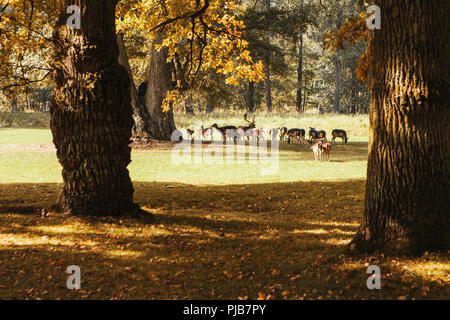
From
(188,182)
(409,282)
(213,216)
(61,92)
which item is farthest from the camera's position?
(188,182)

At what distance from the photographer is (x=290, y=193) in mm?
12234

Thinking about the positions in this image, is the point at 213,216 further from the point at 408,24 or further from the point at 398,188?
the point at 408,24

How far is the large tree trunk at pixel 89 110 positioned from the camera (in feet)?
25.4

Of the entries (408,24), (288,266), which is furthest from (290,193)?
(408,24)

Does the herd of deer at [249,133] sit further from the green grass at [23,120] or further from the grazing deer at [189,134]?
the green grass at [23,120]

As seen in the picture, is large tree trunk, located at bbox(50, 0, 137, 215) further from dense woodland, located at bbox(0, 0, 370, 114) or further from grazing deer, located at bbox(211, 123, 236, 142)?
grazing deer, located at bbox(211, 123, 236, 142)

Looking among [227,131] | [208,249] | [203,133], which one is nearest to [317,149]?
[227,131]

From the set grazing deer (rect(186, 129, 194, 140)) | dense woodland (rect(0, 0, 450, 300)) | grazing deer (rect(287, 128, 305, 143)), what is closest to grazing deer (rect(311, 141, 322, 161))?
dense woodland (rect(0, 0, 450, 300))

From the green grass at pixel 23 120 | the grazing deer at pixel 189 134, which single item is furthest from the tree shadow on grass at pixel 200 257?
the green grass at pixel 23 120

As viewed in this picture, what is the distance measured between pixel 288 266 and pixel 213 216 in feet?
11.4

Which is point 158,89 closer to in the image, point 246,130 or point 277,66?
point 246,130

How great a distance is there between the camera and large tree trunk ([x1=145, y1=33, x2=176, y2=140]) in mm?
25516

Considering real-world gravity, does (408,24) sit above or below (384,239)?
above

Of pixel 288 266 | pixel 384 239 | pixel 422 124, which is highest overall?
pixel 422 124
